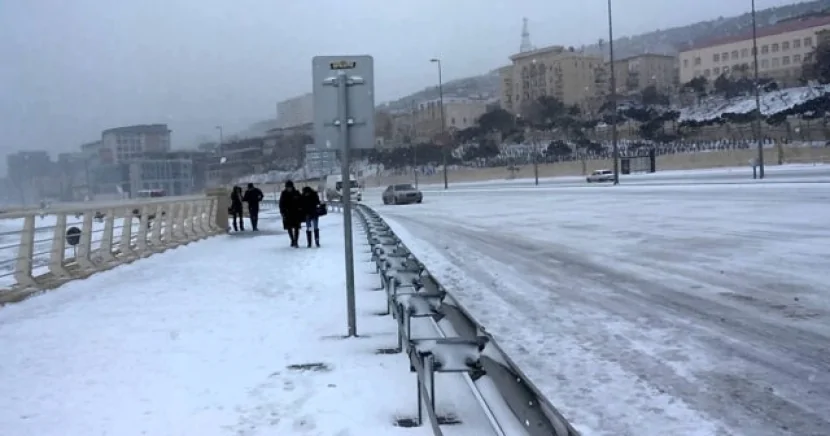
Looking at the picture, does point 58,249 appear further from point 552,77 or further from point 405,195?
point 552,77

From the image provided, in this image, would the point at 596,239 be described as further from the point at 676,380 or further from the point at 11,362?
the point at 11,362

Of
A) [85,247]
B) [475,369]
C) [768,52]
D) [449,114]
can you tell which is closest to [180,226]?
[85,247]

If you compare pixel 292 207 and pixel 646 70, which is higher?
pixel 646 70

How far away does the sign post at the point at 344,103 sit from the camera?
8.24m

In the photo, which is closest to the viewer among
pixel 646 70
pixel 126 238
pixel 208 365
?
pixel 208 365

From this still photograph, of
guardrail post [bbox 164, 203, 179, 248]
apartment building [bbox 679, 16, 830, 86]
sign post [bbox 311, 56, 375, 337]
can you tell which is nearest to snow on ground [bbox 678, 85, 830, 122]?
apartment building [bbox 679, 16, 830, 86]

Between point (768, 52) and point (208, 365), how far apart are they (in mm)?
122490

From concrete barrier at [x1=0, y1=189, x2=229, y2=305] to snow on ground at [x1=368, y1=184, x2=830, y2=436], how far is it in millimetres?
7033

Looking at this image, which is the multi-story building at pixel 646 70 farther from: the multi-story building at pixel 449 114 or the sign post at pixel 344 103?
the sign post at pixel 344 103

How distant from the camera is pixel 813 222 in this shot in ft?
61.1

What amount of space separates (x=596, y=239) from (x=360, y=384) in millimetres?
13074

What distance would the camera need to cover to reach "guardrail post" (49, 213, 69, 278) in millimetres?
14891

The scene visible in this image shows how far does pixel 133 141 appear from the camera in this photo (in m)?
81.8

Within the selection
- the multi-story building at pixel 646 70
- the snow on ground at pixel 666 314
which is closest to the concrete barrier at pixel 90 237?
the snow on ground at pixel 666 314
